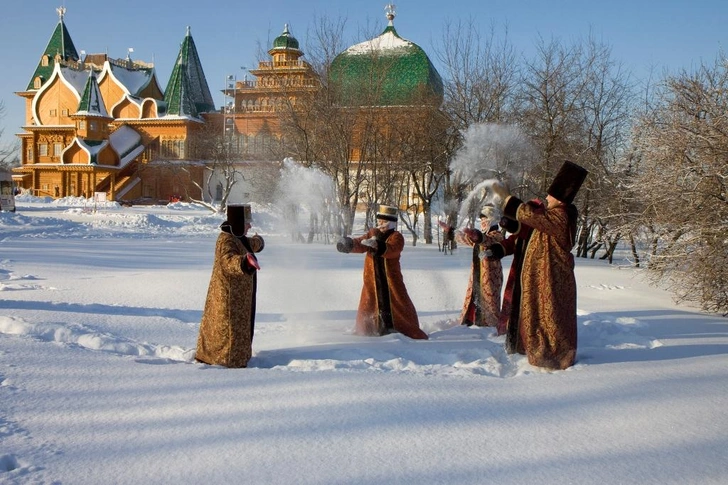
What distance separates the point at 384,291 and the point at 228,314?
1.95 meters

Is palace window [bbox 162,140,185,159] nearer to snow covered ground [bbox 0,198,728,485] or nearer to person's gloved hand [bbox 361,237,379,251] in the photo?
snow covered ground [bbox 0,198,728,485]

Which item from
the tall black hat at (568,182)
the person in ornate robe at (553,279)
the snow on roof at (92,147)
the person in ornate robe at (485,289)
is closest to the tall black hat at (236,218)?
the person in ornate robe at (553,279)

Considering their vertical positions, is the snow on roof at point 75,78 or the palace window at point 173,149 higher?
the snow on roof at point 75,78

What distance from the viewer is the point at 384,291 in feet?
20.4

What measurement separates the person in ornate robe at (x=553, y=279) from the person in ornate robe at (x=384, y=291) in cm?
153

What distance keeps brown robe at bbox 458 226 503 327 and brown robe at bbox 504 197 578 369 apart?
6.72 ft

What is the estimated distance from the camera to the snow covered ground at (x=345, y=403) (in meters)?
2.90

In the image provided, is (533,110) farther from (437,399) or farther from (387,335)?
(437,399)

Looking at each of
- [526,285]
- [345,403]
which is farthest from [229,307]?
[526,285]

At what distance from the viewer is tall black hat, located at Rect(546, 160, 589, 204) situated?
15.7ft

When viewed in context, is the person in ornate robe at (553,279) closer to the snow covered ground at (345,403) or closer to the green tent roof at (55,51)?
the snow covered ground at (345,403)

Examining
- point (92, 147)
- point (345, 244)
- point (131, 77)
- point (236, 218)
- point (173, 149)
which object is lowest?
point (345, 244)

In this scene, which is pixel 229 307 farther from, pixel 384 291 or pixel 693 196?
pixel 693 196

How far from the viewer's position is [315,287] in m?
9.52
